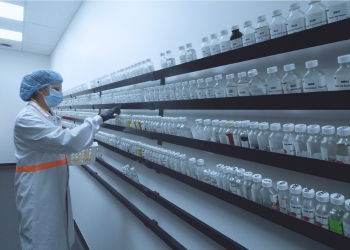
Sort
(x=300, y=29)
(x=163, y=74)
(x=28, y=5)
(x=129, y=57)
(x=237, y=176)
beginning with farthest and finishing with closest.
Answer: (x=28, y=5)
(x=129, y=57)
(x=163, y=74)
(x=237, y=176)
(x=300, y=29)

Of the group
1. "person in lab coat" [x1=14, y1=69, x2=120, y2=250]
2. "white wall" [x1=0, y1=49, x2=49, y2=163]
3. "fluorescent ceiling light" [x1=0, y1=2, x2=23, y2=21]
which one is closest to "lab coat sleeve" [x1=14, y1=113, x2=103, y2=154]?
"person in lab coat" [x1=14, y1=69, x2=120, y2=250]

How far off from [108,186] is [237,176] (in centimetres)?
181

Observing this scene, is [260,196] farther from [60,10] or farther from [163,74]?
[60,10]

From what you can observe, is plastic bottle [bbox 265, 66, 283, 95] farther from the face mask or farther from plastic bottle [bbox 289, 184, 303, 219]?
the face mask

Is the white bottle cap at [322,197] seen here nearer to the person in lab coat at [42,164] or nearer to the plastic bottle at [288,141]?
the plastic bottle at [288,141]

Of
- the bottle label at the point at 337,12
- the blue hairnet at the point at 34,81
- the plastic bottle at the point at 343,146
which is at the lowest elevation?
the plastic bottle at the point at 343,146

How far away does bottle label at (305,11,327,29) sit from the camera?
2.10 feet

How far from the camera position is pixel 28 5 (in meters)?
3.24

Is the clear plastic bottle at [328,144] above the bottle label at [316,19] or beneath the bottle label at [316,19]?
beneath

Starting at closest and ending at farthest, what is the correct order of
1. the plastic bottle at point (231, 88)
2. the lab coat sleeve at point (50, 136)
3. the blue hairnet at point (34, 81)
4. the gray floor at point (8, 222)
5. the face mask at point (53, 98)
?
the plastic bottle at point (231, 88), the lab coat sleeve at point (50, 136), the blue hairnet at point (34, 81), the face mask at point (53, 98), the gray floor at point (8, 222)

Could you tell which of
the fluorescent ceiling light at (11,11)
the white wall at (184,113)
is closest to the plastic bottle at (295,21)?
the white wall at (184,113)

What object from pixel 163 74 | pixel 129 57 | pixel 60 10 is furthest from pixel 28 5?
pixel 163 74

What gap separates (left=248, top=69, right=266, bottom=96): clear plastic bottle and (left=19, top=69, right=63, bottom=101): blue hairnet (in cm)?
167

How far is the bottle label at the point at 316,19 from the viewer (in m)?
0.64
